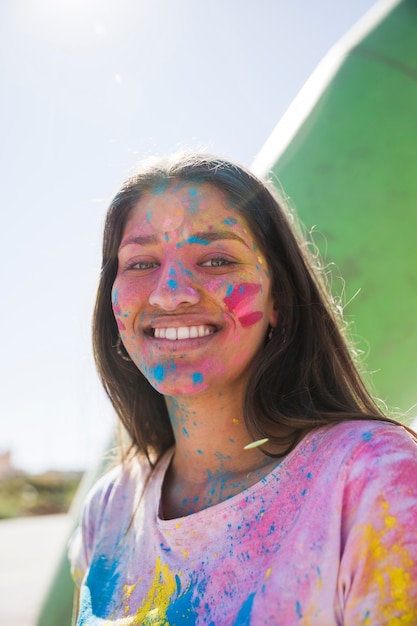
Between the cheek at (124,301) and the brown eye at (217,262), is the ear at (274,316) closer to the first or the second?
the brown eye at (217,262)

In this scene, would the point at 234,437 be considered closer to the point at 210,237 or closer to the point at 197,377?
the point at 197,377

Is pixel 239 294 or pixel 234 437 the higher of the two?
pixel 239 294

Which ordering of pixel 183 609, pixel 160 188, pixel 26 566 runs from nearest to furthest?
pixel 183 609, pixel 160 188, pixel 26 566

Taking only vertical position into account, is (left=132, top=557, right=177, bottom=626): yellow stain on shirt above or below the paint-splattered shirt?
below

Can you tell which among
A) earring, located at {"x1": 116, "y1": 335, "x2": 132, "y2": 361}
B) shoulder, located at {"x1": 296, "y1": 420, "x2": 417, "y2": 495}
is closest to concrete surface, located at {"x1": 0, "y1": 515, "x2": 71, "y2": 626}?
earring, located at {"x1": 116, "y1": 335, "x2": 132, "y2": 361}

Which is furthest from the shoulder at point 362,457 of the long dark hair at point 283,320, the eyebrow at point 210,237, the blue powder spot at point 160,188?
the blue powder spot at point 160,188

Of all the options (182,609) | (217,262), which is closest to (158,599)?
(182,609)

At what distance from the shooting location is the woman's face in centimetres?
183

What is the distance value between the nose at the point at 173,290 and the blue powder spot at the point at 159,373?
0.18 metres

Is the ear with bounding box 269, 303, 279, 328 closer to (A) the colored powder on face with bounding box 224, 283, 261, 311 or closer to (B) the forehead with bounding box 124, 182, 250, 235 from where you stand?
(A) the colored powder on face with bounding box 224, 283, 261, 311

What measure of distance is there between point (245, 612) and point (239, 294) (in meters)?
0.84

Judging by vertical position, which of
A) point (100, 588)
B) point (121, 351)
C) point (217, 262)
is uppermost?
point (217, 262)

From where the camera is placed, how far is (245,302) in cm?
186

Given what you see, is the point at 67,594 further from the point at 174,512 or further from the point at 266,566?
the point at 266,566
